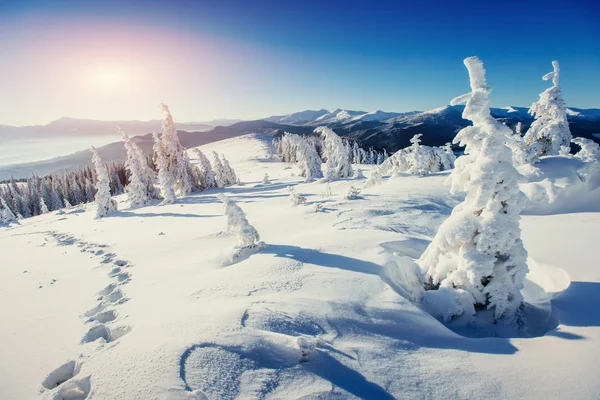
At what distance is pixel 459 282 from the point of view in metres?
5.46

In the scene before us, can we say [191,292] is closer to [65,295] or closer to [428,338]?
[65,295]

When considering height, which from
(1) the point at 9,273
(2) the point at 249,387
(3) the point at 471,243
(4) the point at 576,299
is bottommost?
(1) the point at 9,273

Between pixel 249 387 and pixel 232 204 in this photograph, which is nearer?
pixel 249 387

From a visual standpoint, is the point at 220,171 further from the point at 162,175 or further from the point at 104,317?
the point at 104,317

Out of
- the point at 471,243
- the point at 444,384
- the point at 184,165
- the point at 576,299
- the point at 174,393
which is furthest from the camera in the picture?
the point at 184,165

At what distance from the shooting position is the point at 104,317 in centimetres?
569

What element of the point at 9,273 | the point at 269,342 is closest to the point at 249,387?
the point at 269,342

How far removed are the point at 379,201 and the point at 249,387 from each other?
10025mm

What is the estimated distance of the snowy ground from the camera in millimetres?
3230

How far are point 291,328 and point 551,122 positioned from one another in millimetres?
22704

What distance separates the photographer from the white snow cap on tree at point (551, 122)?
17922 millimetres

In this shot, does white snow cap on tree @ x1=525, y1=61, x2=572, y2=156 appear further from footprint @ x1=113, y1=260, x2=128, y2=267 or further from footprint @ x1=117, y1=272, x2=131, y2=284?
footprint @ x1=113, y1=260, x2=128, y2=267

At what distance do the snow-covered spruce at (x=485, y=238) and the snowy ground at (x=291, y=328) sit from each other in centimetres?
74

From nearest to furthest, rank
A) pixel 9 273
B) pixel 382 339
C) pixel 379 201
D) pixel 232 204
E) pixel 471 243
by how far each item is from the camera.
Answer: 1. pixel 382 339
2. pixel 471 243
3. pixel 232 204
4. pixel 9 273
5. pixel 379 201
